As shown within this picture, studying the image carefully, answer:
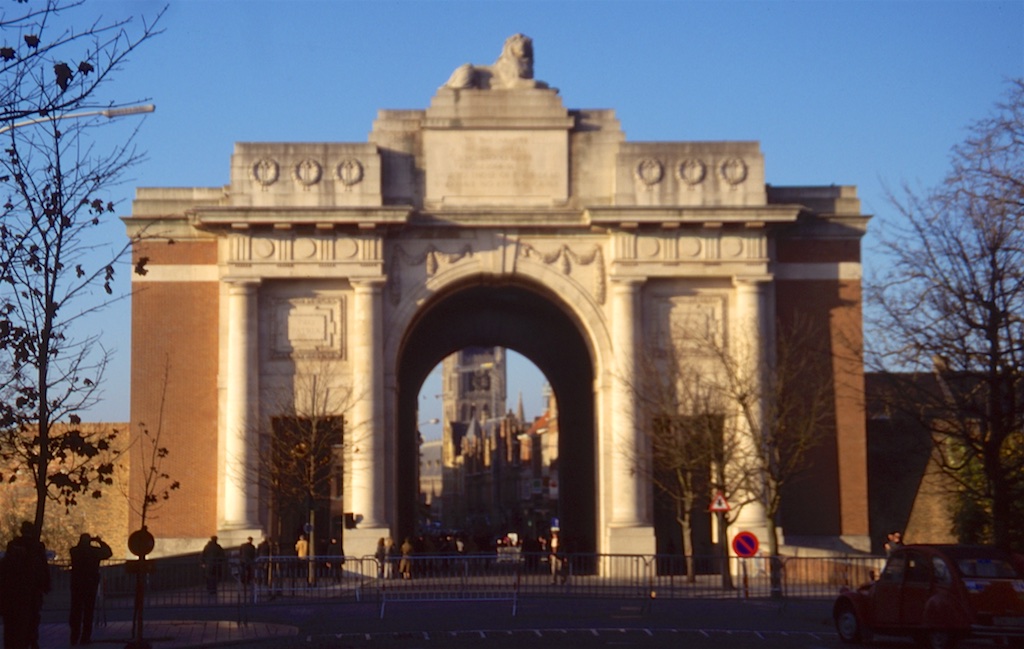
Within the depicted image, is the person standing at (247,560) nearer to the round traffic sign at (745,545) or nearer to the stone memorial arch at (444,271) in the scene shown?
the stone memorial arch at (444,271)

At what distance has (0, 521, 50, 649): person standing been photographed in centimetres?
2181

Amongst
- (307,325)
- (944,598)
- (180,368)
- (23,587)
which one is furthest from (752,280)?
(23,587)

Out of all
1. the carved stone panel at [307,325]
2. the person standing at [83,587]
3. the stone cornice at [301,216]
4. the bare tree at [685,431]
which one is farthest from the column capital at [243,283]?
the person standing at [83,587]

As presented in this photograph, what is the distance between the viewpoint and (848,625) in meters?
25.5

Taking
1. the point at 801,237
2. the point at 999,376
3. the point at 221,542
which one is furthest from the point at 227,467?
the point at 999,376

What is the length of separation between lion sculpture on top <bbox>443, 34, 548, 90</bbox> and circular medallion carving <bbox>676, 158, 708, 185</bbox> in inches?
198

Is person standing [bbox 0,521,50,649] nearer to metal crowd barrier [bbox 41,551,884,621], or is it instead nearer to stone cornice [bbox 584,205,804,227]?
metal crowd barrier [bbox 41,551,884,621]

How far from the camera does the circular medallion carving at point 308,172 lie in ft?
160

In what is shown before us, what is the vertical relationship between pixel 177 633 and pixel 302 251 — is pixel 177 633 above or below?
below

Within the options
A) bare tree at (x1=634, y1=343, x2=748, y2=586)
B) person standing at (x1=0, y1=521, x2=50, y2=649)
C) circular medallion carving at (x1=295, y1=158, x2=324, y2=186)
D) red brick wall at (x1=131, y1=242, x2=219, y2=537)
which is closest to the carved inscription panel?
circular medallion carving at (x1=295, y1=158, x2=324, y2=186)

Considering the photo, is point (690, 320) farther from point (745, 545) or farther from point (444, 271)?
point (745, 545)

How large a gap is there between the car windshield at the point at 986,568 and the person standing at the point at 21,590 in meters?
13.0

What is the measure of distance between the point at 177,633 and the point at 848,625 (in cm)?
1132

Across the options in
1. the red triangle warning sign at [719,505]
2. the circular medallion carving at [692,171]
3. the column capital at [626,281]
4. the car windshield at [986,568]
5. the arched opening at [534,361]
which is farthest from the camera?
the arched opening at [534,361]
